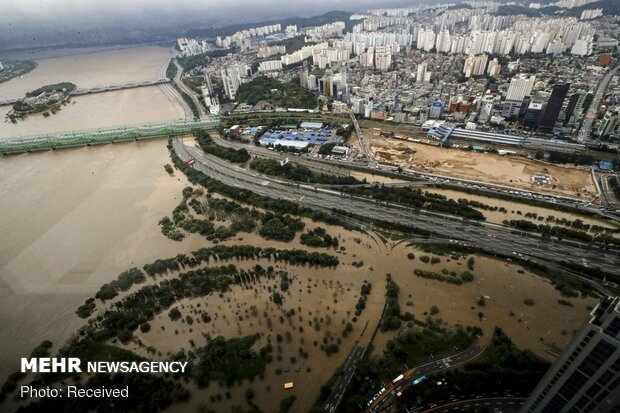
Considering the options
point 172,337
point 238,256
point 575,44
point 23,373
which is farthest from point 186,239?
point 575,44

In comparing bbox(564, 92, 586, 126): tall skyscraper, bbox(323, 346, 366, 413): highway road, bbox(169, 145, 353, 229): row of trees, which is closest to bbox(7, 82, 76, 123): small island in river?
bbox(169, 145, 353, 229): row of trees

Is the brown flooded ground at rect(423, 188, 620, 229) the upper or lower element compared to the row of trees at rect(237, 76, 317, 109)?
lower

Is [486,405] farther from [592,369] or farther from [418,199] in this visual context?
[418,199]

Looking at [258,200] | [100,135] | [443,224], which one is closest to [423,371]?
[443,224]

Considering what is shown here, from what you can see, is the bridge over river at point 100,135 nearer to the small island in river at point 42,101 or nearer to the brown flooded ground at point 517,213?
the small island in river at point 42,101

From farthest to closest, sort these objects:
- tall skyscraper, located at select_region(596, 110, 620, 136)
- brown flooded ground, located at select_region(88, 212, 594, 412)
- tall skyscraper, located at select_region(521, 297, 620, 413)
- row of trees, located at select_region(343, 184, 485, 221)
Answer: tall skyscraper, located at select_region(596, 110, 620, 136) < row of trees, located at select_region(343, 184, 485, 221) < brown flooded ground, located at select_region(88, 212, 594, 412) < tall skyscraper, located at select_region(521, 297, 620, 413)

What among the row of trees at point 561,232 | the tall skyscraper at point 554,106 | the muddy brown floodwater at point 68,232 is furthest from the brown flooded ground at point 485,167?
the muddy brown floodwater at point 68,232

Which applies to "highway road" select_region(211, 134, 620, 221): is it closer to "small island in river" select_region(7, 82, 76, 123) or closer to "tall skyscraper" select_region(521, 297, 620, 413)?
"tall skyscraper" select_region(521, 297, 620, 413)

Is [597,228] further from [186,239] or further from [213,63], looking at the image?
[213,63]
